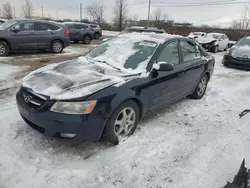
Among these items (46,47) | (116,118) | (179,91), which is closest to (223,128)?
(179,91)

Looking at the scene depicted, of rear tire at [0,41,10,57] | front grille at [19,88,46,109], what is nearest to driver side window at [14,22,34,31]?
rear tire at [0,41,10,57]

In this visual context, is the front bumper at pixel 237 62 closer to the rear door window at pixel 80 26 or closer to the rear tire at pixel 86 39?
the rear tire at pixel 86 39

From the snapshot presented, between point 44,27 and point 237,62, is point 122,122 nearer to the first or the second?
point 237,62

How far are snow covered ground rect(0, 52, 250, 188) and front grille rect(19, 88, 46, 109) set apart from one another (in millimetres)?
597

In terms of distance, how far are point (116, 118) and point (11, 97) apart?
2.96m

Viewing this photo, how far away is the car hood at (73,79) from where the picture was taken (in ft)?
8.86

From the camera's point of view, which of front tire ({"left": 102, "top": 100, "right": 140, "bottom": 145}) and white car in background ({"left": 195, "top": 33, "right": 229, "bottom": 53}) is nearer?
front tire ({"left": 102, "top": 100, "right": 140, "bottom": 145})

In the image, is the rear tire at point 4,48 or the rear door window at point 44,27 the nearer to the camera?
the rear tire at point 4,48

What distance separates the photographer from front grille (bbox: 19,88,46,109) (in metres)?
2.70

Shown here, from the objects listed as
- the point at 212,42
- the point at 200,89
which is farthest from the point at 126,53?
the point at 212,42

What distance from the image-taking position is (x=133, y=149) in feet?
10.1

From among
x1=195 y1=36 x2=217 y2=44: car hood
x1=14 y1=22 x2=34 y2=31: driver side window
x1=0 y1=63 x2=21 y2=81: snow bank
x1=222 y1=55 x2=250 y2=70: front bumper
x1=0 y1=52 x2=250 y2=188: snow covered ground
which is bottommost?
x1=0 y1=52 x2=250 y2=188: snow covered ground

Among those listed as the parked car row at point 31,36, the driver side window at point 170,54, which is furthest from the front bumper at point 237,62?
the parked car row at point 31,36

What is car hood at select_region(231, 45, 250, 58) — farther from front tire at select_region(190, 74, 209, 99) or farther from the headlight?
the headlight
